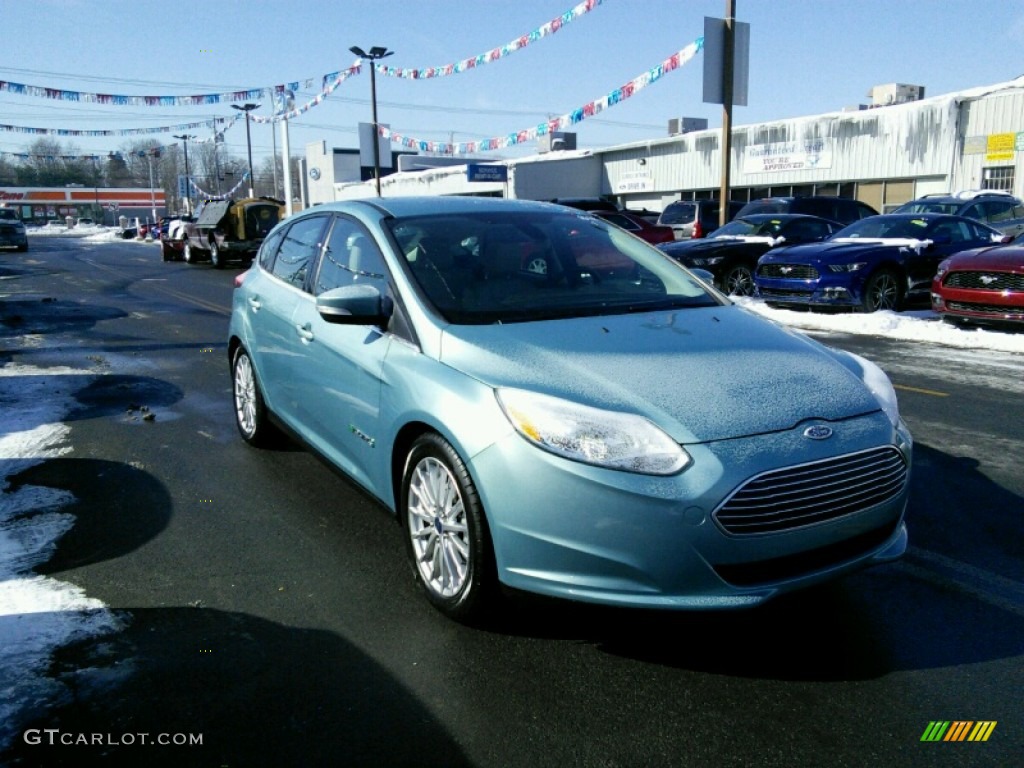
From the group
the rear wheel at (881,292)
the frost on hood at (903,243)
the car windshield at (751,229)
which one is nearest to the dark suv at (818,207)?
the car windshield at (751,229)

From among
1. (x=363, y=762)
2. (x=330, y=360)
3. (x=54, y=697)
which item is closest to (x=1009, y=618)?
(x=363, y=762)

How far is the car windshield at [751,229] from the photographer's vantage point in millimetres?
15047

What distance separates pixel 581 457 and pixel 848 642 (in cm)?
125

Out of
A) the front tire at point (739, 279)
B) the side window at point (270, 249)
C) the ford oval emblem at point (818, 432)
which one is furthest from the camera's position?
the front tire at point (739, 279)

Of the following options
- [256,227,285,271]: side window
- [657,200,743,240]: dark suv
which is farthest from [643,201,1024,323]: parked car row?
[256,227,285,271]: side window

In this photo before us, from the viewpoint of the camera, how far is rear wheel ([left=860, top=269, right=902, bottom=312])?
12.5 metres

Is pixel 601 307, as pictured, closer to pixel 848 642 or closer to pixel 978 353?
pixel 848 642

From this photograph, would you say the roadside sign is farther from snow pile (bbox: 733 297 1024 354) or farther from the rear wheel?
the rear wheel

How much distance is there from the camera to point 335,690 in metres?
2.87

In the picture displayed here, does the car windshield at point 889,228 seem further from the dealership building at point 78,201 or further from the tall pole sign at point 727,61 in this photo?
the dealership building at point 78,201

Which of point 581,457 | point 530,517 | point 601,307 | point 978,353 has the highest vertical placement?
point 601,307

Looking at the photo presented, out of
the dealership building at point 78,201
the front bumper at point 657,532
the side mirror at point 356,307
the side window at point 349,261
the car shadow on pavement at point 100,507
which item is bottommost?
the car shadow on pavement at point 100,507

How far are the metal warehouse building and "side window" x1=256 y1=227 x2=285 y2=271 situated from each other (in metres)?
26.7

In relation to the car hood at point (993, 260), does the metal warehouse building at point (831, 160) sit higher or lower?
higher
